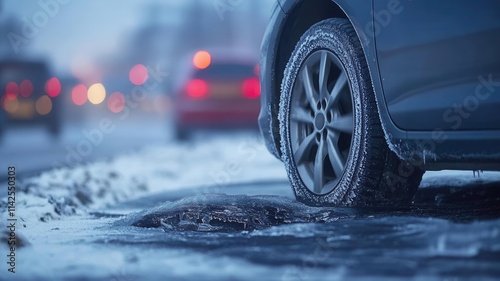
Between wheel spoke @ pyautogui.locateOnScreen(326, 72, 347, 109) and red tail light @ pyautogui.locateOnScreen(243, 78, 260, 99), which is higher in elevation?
red tail light @ pyautogui.locateOnScreen(243, 78, 260, 99)

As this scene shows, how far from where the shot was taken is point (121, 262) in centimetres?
319

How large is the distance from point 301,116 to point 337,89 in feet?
1.23

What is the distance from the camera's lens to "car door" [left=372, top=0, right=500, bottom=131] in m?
3.51

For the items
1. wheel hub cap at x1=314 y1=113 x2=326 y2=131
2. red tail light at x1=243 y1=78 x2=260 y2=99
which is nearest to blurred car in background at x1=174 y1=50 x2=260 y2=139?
red tail light at x1=243 y1=78 x2=260 y2=99

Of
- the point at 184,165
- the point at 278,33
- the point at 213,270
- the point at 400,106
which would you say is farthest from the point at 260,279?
the point at 184,165

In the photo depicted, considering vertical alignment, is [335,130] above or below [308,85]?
below

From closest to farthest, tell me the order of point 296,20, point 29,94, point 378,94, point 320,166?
point 378,94, point 320,166, point 296,20, point 29,94

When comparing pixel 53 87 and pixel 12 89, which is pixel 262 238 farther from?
pixel 53 87

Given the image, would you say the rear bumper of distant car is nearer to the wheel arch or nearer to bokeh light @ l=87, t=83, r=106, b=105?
the wheel arch

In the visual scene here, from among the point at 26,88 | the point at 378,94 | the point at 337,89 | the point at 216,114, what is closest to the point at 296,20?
the point at 337,89

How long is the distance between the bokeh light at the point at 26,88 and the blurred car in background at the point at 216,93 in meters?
3.74

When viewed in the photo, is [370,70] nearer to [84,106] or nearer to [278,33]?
[278,33]

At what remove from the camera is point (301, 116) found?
4801 millimetres

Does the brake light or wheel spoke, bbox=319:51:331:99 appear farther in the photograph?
the brake light
